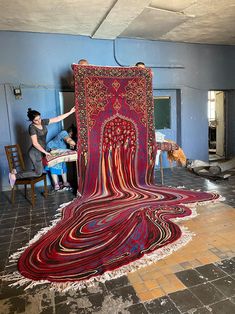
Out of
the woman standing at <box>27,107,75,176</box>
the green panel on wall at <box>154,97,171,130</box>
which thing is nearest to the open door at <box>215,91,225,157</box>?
the green panel on wall at <box>154,97,171,130</box>

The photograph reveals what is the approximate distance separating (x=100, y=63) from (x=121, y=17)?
1.26m

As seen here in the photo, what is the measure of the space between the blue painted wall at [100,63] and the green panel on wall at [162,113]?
24cm

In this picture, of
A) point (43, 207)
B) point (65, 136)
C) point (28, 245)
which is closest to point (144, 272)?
point (28, 245)

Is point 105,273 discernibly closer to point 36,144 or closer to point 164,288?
point 164,288

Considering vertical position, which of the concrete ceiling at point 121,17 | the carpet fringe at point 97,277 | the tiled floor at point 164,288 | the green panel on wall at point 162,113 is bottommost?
the tiled floor at point 164,288

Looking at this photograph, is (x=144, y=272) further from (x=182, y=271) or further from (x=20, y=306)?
(x=20, y=306)

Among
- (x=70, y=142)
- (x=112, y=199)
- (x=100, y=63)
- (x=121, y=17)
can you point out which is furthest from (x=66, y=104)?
(x=112, y=199)

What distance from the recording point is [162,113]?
19.3 ft

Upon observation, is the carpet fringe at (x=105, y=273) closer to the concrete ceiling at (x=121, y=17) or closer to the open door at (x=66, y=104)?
the open door at (x=66, y=104)

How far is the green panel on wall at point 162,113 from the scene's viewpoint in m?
5.82

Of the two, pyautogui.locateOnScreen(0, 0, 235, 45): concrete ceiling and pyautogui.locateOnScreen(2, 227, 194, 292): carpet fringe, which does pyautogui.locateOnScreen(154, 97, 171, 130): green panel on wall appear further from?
pyautogui.locateOnScreen(2, 227, 194, 292): carpet fringe

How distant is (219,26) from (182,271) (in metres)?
4.59

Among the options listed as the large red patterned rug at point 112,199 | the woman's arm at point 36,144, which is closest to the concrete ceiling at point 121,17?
the large red patterned rug at point 112,199

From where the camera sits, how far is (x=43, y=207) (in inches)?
145
